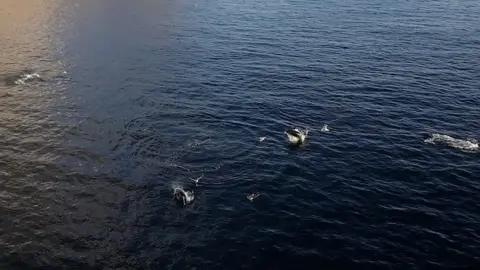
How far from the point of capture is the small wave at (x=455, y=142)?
1925 inches

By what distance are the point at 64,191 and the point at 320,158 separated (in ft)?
90.8

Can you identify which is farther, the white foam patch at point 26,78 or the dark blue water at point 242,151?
the white foam patch at point 26,78

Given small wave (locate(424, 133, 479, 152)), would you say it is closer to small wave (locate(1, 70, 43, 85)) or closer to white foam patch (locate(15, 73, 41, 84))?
small wave (locate(1, 70, 43, 85))

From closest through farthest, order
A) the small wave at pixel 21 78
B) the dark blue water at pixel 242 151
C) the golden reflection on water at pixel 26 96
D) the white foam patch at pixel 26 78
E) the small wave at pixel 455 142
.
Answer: the dark blue water at pixel 242 151, the small wave at pixel 455 142, the golden reflection on water at pixel 26 96, the small wave at pixel 21 78, the white foam patch at pixel 26 78

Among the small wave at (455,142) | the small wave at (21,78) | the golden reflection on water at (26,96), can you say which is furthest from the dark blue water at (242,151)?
the small wave at (21,78)

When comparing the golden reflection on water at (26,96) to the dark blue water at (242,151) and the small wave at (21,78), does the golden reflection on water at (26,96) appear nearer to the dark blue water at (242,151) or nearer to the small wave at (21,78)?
the small wave at (21,78)

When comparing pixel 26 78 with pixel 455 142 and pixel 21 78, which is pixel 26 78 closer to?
pixel 21 78

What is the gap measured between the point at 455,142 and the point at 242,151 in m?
25.7

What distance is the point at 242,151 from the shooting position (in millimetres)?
49469

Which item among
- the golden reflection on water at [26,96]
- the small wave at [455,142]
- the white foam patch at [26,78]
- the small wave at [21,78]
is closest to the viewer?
the small wave at [455,142]

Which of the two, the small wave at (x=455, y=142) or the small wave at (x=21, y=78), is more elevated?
the small wave at (x=455, y=142)

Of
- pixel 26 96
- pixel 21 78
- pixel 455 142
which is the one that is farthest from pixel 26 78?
pixel 455 142

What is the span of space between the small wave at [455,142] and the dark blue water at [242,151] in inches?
42.1

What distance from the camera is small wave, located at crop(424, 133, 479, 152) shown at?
1925 inches
